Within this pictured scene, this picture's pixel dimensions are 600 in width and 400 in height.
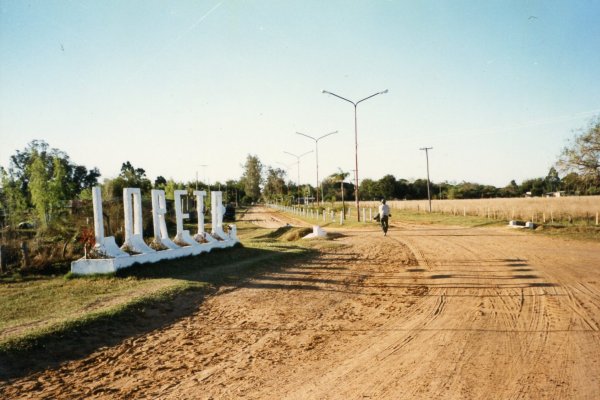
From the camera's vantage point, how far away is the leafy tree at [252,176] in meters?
118

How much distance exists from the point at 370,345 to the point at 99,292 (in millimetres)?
6688

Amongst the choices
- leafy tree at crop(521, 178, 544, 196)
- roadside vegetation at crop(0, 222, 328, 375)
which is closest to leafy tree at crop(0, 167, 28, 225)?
roadside vegetation at crop(0, 222, 328, 375)

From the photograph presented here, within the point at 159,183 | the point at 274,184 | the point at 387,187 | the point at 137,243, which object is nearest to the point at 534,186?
the point at 387,187

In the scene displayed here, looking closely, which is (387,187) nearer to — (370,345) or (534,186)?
(534,186)

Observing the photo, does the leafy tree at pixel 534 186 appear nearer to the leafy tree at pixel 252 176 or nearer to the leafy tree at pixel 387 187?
the leafy tree at pixel 387 187

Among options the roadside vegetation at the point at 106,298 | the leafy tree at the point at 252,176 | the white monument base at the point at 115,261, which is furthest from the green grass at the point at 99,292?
the leafy tree at the point at 252,176

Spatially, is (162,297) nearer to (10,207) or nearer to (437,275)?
(437,275)

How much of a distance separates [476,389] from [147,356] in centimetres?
438

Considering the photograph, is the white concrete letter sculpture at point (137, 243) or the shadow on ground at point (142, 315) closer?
the shadow on ground at point (142, 315)

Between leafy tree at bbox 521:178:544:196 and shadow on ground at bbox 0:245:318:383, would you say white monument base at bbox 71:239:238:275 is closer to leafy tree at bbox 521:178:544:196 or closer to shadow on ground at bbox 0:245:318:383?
shadow on ground at bbox 0:245:318:383

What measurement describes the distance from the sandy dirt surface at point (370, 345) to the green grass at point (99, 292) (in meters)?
0.99

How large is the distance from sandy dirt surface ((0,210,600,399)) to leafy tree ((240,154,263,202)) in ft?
356

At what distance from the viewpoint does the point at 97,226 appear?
11.3 m

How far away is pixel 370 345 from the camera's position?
20.3ft
